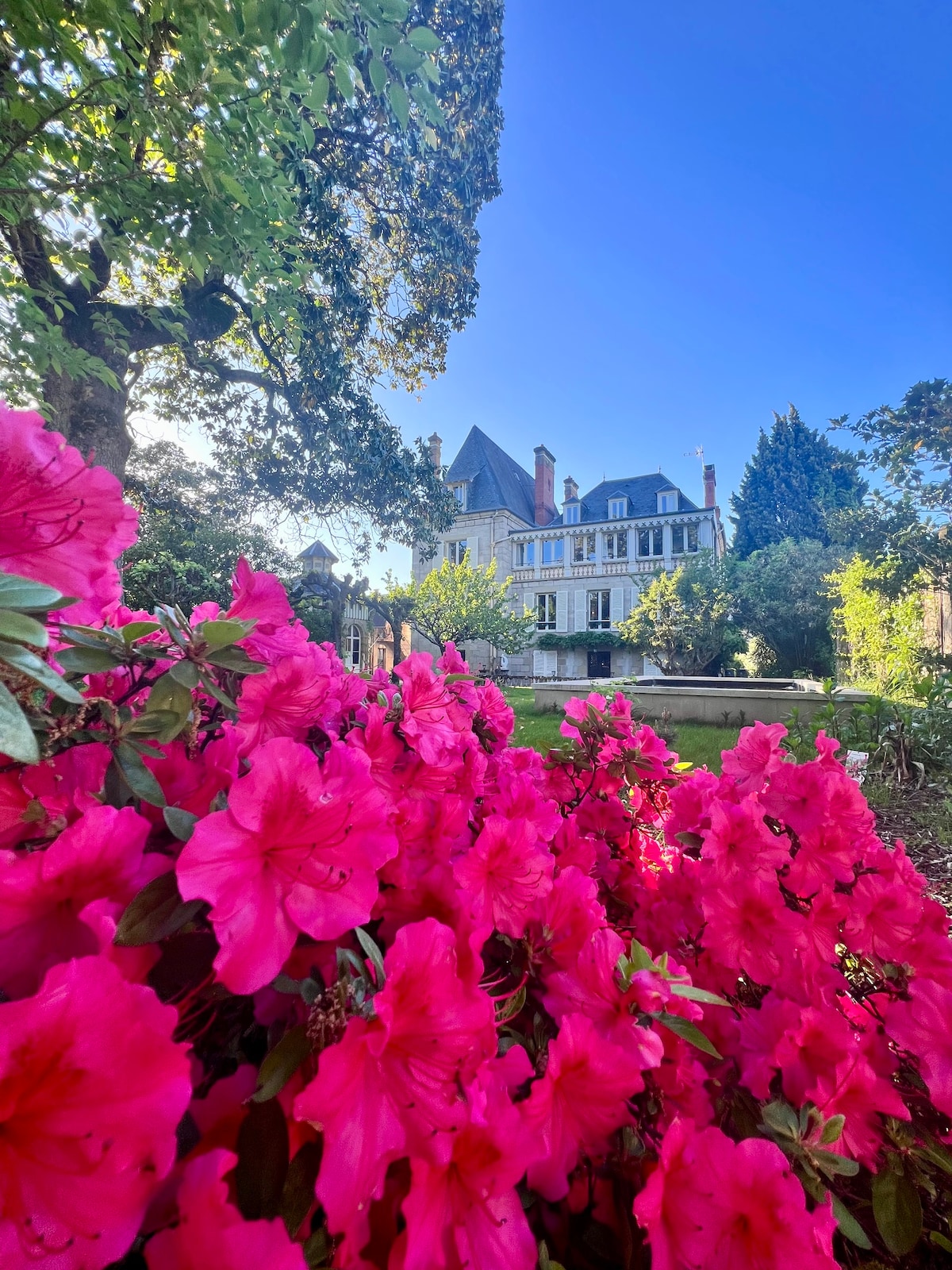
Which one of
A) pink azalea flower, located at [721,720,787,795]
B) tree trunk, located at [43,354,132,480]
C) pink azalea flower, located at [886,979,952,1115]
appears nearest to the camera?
pink azalea flower, located at [886,979,952,1115]

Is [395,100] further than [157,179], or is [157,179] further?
[157,179]

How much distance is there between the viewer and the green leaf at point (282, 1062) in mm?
404

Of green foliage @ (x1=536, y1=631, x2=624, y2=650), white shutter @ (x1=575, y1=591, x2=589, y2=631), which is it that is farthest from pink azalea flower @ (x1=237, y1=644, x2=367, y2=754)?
white shutter @ (x1=575, y1=591, x2=589, y2=631)

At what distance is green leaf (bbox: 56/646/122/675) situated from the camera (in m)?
0.55

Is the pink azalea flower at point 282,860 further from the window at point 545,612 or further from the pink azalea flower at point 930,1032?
the window at point 545,612

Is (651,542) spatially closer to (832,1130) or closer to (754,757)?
(754,757)

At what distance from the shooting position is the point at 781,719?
6.29 metres

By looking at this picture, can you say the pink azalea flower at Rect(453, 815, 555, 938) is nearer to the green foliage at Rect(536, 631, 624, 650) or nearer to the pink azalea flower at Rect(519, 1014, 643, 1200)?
the pink azalea flower at Rect(519, 1014, 643, 1200)

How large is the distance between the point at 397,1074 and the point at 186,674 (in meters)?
0.40

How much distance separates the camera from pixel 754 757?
1177mm

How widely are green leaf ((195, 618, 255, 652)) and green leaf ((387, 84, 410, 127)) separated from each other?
2.20 metres

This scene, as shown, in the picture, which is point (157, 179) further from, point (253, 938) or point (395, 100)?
point (253, 938)

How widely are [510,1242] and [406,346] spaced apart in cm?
968

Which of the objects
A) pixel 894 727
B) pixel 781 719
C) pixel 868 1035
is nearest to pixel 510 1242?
pixel 868 1035
